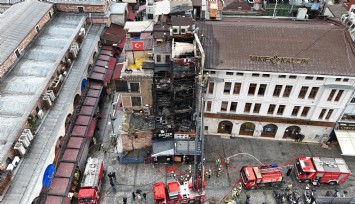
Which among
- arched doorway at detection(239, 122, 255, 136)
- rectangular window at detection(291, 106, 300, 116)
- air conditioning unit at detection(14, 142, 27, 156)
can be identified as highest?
rectangular window at detection(291, 106, 300, 116)

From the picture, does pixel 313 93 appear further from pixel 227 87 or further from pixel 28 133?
pixel 28 133

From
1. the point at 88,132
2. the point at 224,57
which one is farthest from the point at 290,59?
the point at 88,132

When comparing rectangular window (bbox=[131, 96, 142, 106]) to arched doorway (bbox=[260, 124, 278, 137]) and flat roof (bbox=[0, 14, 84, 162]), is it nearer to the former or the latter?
flat roof (bbox=[0, 14, 84, 162])

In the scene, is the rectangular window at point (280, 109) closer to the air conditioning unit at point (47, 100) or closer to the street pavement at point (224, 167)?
the street pavement at point (224, 167)

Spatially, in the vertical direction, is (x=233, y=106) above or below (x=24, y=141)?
above

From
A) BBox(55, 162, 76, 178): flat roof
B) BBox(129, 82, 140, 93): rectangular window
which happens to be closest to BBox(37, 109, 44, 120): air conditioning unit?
BBox(55, 162, 76, 178): flat roof

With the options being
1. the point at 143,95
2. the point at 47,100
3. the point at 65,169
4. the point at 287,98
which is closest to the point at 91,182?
the point at 65,169
